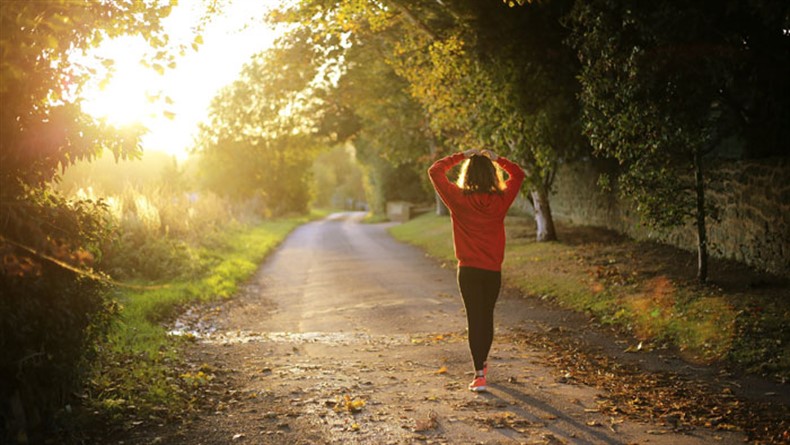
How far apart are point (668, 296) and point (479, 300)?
543cm

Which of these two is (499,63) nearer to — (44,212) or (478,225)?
(478,225)

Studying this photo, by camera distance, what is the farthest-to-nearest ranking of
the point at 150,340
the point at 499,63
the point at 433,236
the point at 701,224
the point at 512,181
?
the point at 433,236, the point at 499,63, the point at 701,224, the point at 150,340, the point at 512,181

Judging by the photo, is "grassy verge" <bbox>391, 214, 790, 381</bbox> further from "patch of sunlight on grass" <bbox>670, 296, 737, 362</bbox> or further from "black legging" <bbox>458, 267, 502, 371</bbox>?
"black legging" <bbox>458, 267, 502, 371</bbox>

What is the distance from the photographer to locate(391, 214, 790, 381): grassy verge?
8.33 metres

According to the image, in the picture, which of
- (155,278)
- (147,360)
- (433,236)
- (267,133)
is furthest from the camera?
(267,133)

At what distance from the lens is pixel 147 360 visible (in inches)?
313

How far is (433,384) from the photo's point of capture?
713 cm

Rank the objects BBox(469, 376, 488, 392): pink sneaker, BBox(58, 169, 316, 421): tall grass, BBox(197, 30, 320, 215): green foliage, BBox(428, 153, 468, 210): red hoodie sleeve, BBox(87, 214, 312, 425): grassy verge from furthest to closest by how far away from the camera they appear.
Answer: BBox(197, 30, 320, 215): green foliage < BBox(428, 153, 468, 210): red hoodie sleeve < BBox(469, 376, 488, 392): pink sneaker < BBox(58, 169, 316, 421): tall grass < BBox(87, 214, 312, 425): grassy verge

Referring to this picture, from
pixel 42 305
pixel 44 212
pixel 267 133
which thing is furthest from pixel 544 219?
pixel 267 133

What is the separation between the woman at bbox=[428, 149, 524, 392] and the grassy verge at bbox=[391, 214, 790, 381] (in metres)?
2.87

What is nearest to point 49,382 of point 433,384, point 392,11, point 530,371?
point 433,384

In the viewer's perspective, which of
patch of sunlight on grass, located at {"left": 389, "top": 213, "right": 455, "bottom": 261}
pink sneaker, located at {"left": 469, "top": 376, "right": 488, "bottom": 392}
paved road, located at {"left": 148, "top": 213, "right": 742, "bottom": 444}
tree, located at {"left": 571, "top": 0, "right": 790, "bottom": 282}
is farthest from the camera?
patch of sunlight on grass, located at {"left": 389, "top": 213, "right": 455, "bottom": 261}

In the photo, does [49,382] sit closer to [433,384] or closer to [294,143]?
[433,384]

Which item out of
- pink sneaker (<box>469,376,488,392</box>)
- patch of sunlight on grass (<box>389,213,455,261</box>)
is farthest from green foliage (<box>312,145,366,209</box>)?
pink sneaker (<box>469,376,488,392</box>)
